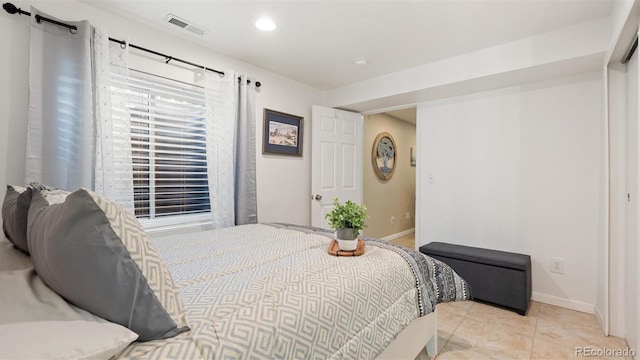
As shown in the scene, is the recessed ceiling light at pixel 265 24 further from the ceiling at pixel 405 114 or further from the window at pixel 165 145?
the ceiling at pixel 405 114

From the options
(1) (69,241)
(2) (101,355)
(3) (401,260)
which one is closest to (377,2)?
(3) (401,260)

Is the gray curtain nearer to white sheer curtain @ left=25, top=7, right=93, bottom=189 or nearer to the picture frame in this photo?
the picture frame

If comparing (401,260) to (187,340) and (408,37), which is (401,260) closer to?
(187,340)

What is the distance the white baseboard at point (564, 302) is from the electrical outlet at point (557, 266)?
0.76 ft

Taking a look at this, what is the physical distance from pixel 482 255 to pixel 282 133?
7.72ft

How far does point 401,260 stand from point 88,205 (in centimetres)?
135

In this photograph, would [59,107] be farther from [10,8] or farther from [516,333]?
[516,333]

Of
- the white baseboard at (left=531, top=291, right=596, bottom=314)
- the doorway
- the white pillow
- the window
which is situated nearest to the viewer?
the white pillow

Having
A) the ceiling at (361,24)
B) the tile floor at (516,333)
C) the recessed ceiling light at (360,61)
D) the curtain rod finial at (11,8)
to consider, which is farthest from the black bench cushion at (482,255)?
the curtain rod finial at (11,8)

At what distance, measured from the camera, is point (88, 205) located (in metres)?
0.71

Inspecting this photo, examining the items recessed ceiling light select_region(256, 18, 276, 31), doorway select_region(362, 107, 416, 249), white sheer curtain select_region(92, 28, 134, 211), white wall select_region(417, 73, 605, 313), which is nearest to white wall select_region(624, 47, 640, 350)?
white wall select_region(417, 73, 605, 313)

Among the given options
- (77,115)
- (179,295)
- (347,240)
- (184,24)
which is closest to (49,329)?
(179,295)

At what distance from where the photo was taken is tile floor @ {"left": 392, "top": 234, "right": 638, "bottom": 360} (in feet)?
6.24

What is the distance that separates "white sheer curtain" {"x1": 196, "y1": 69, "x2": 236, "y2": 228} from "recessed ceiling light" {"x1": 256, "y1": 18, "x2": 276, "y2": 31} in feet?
2.11
